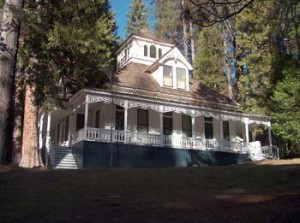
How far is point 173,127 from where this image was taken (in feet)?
87.7

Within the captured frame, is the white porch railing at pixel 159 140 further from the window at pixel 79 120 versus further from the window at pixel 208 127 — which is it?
the window at pixel 79 120

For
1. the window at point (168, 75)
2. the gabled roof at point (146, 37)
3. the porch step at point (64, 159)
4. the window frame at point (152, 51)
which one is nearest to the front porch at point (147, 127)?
the porch step at point (64, 159)

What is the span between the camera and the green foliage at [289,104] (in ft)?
88.0

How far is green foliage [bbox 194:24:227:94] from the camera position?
3681 cm

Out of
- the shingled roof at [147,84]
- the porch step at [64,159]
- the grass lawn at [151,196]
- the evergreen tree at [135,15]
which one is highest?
the evergreen tree at [135,15]

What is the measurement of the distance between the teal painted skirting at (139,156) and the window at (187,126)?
1.85 meters

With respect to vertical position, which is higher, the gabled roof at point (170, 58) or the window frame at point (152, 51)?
the window frame at point (152, 51)

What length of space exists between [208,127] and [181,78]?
12.0ft

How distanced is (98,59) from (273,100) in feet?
39.8

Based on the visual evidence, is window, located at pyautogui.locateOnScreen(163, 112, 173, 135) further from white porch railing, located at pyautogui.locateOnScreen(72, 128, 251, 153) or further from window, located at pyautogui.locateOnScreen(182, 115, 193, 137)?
white porch railing, located at pyautogui.locateOnScreen(72, 128, 251, 153)

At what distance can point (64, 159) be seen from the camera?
75.4 feet

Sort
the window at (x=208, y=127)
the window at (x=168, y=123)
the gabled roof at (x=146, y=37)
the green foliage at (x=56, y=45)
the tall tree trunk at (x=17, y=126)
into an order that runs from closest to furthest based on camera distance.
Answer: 1. the green foliage at (x=56, y=45)
2. the tall tree trunk at (x=17, y=126)
3. the window at (x=168, y=123)
4. the window at (x=208, y=127)
5. the gabled roof at (x=146, y=37)

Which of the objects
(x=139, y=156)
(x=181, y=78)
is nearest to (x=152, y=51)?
(x=181, y=78)

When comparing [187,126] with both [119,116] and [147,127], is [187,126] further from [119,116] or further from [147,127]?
[119,116]
